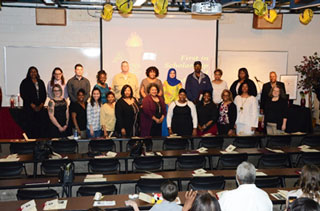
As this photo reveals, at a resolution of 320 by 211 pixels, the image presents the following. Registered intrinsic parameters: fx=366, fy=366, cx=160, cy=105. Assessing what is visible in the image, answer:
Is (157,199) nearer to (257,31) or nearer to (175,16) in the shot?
(175,16)

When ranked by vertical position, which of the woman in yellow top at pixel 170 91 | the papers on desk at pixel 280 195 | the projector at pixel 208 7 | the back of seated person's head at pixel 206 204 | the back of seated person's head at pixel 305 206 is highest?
the projector at pixel 208 7

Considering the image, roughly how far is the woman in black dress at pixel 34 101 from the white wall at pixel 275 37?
5.76 metres

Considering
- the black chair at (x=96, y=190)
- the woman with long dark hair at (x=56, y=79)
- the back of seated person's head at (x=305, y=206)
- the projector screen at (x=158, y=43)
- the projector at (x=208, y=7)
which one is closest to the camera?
the back of seated person's head at (x=305, y=206)

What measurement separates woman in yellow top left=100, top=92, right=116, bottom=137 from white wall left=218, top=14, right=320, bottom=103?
4.95 m

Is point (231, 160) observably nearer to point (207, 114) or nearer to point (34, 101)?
point (207, 114)

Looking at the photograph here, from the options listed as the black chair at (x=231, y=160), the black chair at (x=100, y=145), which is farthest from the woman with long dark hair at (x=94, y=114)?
the black chair at (x=231, y=160)

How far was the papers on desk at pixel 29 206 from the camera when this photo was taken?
4.24 metres

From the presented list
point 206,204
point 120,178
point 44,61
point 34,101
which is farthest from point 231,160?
point 44,61

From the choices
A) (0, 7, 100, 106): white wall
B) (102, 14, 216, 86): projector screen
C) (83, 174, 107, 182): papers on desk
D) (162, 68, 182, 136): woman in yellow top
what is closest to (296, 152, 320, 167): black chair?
(83, 174, 107, 182): papers on desk

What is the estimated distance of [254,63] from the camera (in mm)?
12047

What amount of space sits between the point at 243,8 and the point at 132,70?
391cm

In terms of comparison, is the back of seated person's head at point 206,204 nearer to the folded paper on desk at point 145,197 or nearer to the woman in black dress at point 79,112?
the folded paper on desk at point 145,197

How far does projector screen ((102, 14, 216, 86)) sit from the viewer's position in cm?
1118

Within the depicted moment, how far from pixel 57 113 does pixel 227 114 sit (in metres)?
3.91
